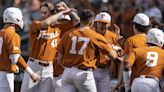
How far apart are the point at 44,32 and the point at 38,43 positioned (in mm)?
200

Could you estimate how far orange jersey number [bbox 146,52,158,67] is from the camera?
33.8ft

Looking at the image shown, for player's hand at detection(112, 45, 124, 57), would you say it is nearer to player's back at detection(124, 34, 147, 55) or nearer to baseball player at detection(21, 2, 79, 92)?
player's back at detection(124, 34, 147, 55)

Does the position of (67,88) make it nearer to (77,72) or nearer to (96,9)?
(77,72)

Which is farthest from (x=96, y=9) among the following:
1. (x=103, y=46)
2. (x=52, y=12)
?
(x=103, y=46)

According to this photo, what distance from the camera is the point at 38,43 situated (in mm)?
11203

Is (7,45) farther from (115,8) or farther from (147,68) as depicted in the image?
(115,8)

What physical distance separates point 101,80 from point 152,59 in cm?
131

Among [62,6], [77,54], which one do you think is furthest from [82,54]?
[62,6]

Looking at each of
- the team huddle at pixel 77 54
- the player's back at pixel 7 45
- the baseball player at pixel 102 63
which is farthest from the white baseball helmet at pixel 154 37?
the player's back at pixel 7 45

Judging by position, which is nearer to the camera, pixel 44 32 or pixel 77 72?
pixel 77 72

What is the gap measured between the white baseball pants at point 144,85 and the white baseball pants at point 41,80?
1574 mm

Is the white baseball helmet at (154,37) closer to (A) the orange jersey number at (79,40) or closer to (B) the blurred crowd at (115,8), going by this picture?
(A) the orange jersey number at (79,40)

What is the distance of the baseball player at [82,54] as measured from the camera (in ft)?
33.6

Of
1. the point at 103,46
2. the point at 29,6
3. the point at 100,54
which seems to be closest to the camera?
the point at 103,46
